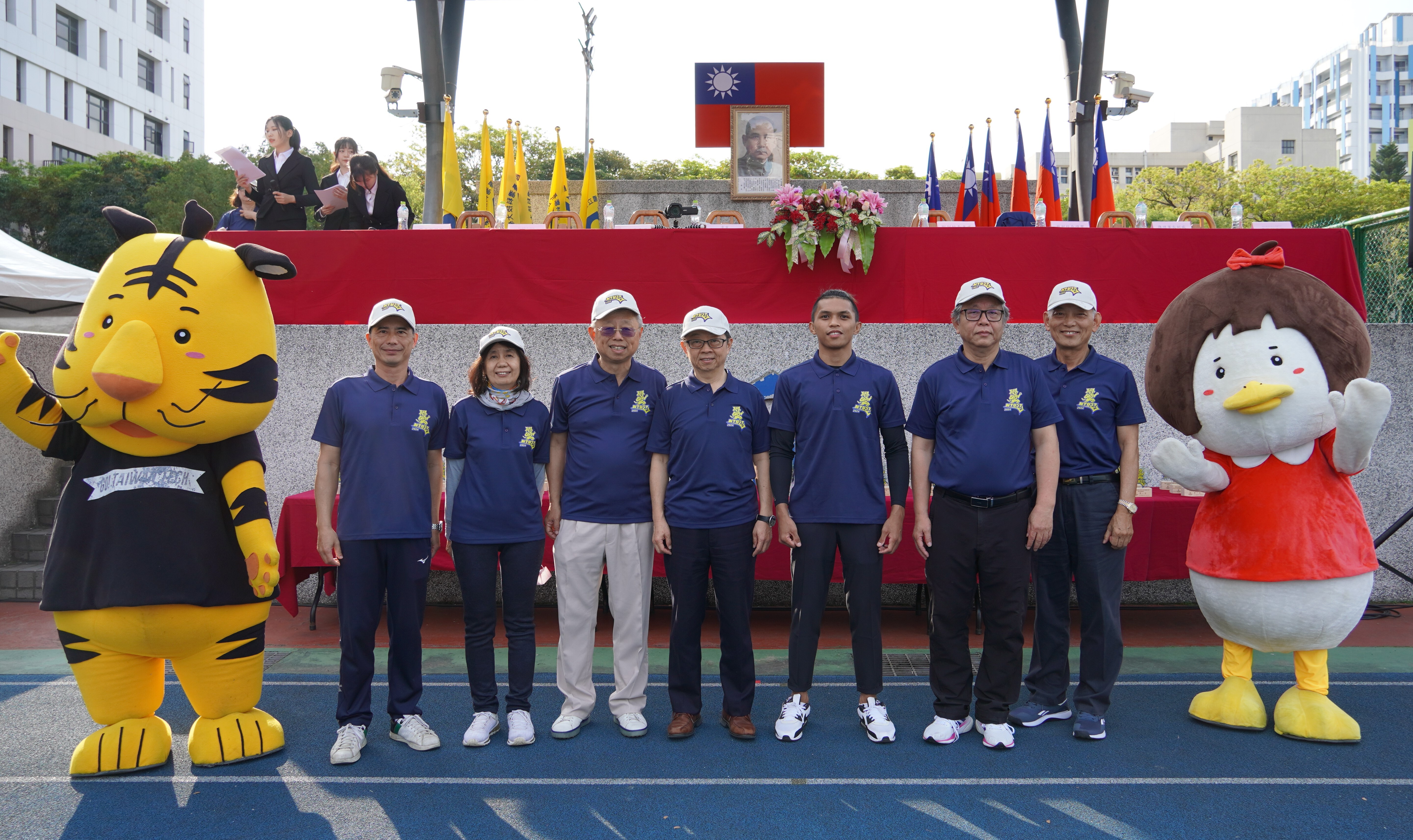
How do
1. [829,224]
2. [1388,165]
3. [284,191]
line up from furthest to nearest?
[1388,165] < [284,191] < [829,224]

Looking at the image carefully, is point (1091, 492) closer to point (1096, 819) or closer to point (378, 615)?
point (1096, 819)

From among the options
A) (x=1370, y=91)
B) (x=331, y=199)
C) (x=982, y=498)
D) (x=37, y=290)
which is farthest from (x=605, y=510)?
(x=1370, y=91)

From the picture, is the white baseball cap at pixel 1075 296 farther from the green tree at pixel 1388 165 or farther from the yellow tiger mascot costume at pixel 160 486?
the green tree at pixel 1388 165

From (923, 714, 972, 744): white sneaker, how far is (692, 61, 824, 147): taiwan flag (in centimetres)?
636

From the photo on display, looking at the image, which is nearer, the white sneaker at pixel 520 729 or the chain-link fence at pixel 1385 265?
the white sneaker at pixel 520 729

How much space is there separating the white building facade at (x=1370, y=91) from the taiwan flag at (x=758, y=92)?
3950 inches

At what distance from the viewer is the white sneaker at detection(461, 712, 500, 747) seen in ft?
12.4

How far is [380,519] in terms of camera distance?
3643 millimetres

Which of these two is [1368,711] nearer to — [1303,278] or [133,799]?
[1303,278]

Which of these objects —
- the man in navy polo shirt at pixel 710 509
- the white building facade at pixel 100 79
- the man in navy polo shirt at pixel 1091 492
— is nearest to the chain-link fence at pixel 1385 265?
the man in navy polo shirt at pixel 1091 492

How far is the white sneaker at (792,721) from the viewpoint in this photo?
382cm

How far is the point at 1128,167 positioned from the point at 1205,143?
6.58 metres

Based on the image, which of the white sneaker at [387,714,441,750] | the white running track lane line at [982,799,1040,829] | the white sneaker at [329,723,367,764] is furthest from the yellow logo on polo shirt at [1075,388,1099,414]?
the white sneaker at [329,723,367,764]

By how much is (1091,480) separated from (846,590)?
3.84ft
